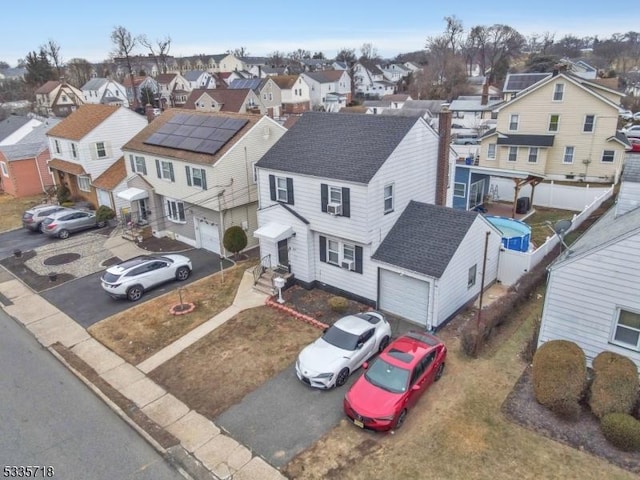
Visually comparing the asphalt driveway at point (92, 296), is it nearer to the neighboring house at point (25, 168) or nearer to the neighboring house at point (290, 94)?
the neighboring house at point (25, 168)

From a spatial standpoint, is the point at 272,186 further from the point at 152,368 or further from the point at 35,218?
the point at 35,218

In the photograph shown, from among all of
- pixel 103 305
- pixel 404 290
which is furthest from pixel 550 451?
pixel 103 305

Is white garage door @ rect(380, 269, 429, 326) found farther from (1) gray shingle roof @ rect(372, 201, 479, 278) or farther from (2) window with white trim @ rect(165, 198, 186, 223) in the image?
(2) window with white trim @ rect(165, 198, 186, 223)

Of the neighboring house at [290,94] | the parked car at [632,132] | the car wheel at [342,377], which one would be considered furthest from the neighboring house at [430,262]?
the neighboring house at [290,94]

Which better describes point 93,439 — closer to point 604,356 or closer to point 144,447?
point 144,447

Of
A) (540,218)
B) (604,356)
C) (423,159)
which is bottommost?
(540,218)
